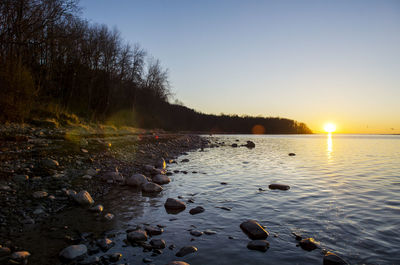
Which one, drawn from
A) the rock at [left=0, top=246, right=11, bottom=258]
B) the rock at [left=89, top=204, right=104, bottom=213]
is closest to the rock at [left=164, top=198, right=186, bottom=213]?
the rock at [left=89, top=204, right=104, bottom=213]

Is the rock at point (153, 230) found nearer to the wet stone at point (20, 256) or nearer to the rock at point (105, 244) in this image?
the rock at point (105, 244)

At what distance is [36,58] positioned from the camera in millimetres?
29312

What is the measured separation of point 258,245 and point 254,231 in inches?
21.7

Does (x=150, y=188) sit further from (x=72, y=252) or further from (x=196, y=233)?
(x=72, y=252)

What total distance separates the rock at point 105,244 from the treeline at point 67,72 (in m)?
14.4

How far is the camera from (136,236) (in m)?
4.50

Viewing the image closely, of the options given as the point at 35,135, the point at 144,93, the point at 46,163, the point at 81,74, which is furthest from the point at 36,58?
the point at 144,93

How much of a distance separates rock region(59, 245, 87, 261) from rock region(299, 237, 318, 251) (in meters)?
4.02

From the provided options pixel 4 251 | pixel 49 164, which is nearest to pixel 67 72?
pixel 49 164

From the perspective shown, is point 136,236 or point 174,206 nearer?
point 136,236

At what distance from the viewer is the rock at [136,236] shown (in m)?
4.47

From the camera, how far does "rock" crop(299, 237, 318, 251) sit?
442 cm

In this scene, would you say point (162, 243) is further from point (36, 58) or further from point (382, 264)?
point (36, 58)

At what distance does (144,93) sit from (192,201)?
5546 centimetres
